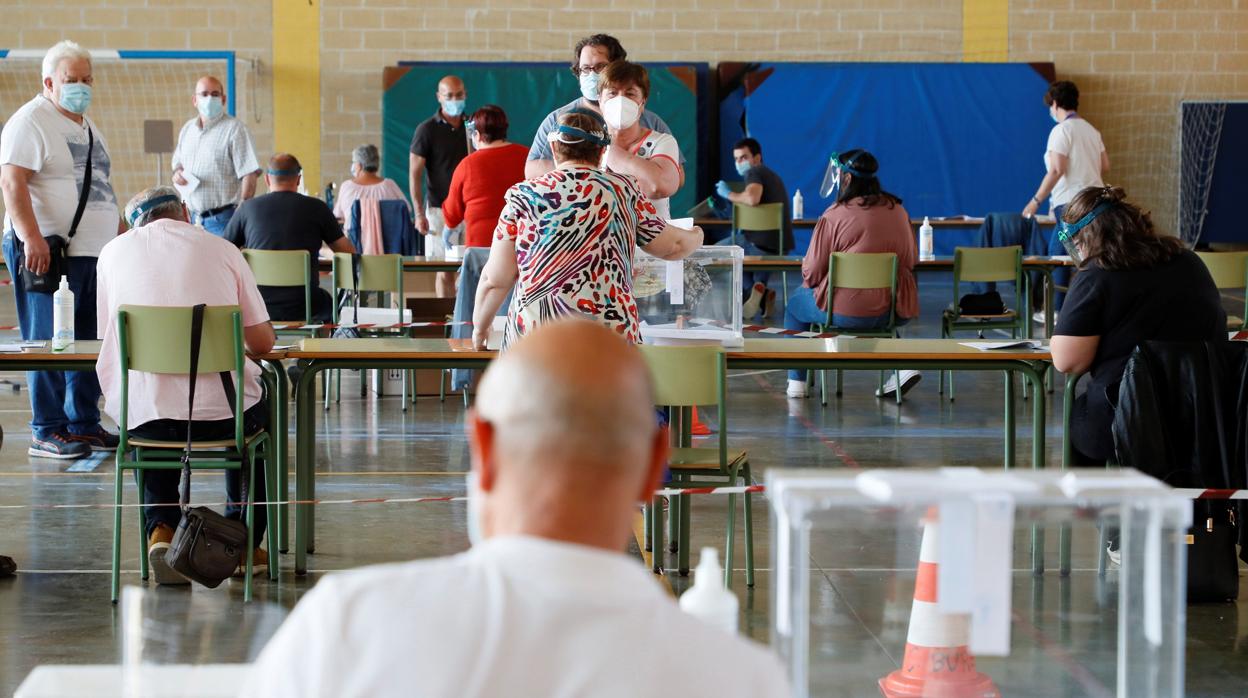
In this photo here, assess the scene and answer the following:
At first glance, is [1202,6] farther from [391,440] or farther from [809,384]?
[391,440]

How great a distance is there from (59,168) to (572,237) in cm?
286

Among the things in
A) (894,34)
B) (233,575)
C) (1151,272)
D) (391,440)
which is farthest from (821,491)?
(894,34)

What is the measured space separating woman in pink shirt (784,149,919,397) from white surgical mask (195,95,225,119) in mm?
3518

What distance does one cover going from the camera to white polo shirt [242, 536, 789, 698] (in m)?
1.00

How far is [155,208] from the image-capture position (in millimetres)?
4172

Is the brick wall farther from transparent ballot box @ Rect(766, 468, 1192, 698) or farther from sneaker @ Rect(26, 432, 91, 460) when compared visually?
transparent ballot box @ Rect(766, 468, 1192, 698)

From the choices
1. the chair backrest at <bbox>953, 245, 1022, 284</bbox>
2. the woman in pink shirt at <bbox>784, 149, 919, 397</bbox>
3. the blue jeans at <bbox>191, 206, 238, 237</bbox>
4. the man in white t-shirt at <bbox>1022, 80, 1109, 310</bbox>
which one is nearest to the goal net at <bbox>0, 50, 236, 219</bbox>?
the blue jeans at <bbox>191, 206, 238, 237</bbox>

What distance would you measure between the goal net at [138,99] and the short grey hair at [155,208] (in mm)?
8909

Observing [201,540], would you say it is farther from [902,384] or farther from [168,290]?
[902,384]

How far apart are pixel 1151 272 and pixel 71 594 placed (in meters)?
3.02

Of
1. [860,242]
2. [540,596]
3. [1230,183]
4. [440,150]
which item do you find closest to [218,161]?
[440,150]

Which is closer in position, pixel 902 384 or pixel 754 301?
pixel 902 384

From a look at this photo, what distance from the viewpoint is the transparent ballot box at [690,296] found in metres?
4.72

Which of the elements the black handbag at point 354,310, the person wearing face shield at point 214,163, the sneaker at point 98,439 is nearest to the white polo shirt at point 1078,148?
the black handbag at point 354,310
